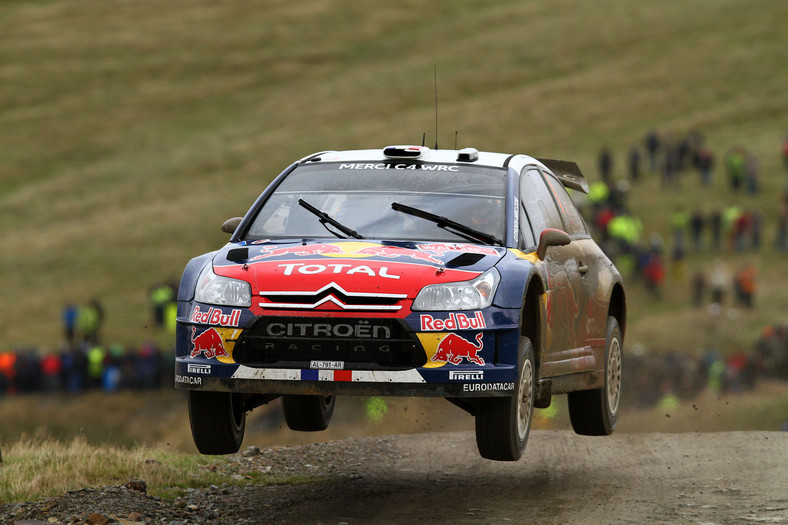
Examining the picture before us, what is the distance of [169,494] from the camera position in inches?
308

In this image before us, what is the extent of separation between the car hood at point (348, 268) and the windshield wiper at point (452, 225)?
0.70 feet

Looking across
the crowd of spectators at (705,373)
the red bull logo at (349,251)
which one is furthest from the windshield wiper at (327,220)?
the crowd of spectators at (705,373)

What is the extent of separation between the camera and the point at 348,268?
6777 millimetres

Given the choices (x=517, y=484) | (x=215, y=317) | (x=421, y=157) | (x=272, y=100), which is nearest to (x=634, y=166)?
(x=272, y=100)

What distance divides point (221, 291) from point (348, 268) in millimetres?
709

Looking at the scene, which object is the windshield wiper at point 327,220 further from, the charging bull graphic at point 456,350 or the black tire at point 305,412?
the black tire at point 305,412

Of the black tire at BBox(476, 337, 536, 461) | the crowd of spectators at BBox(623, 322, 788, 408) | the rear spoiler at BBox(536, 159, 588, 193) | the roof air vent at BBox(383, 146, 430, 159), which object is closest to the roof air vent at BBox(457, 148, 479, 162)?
the roof air vent at BBox(383, 146, 430, 159)

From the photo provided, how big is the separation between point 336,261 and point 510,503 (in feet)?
6.02

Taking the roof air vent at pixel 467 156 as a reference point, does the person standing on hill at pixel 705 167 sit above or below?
above

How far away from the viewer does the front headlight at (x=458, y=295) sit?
6691 millimetres

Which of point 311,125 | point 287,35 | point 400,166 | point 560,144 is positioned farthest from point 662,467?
point 287,35

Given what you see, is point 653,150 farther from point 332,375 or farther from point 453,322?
point 332,375

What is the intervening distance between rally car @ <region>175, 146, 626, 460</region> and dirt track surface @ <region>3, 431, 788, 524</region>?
0.46m

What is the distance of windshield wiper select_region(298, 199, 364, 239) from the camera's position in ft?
24.7
